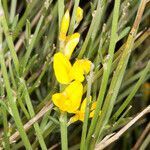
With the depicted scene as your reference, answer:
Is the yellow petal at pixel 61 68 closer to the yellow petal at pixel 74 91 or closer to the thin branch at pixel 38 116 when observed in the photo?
the yellow petal at pixel 74 91

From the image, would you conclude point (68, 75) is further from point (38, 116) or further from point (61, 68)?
point (38, 116)

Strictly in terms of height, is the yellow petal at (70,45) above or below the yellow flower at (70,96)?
above

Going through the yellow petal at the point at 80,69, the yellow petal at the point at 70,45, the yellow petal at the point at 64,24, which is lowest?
the yellow petal at the point at 80,69

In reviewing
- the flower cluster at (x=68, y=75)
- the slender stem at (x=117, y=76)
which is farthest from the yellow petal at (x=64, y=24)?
the slender stem at (x=117, y=76)

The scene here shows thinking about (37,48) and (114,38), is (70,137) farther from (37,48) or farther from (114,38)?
(114,38)

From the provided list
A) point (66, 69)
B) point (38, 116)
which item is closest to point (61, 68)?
point (66, 69)

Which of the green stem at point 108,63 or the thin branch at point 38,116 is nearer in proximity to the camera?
the green stem at point 108,63

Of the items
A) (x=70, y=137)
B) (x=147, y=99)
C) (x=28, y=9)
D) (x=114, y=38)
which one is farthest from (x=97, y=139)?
(x=147, y=99)
